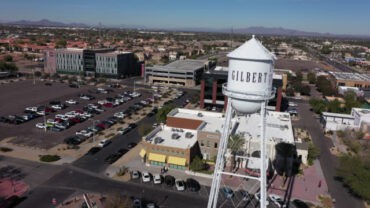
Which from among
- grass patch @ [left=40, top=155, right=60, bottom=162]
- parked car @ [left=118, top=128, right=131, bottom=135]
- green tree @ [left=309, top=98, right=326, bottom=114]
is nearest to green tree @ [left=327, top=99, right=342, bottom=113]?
green tree @ [left=309, top=98, right=326, bottom=114]

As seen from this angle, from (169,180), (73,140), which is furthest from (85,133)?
(169,180)

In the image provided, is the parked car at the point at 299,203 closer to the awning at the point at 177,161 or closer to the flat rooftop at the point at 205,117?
the awning at the point at 177,161

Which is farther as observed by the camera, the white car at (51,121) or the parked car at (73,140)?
the white car at (51,121)

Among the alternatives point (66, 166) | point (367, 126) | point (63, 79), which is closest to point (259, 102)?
point (66, 166)

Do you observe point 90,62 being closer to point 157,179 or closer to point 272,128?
point 272,128

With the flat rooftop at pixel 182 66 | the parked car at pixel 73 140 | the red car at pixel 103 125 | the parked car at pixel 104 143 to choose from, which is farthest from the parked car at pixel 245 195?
the flat rooftop at pixel 182 66

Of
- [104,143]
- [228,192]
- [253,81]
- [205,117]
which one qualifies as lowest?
[228,192]

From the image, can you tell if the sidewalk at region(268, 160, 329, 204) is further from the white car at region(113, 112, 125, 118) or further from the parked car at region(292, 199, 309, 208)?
the white car at region(113, 112, 125, 118)

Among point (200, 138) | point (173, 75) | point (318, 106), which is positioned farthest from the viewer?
point (173, 75)
